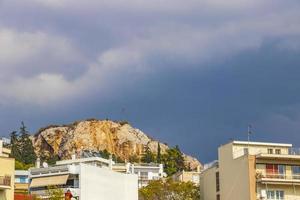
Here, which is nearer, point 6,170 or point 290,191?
point 6,170

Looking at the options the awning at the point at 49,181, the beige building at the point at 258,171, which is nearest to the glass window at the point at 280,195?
the beige building at the point at 258,171

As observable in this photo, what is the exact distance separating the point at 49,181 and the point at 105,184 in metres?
7.88

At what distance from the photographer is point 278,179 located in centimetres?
9525

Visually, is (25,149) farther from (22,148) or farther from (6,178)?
(6,178)

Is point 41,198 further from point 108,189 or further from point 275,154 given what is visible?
point 275,154

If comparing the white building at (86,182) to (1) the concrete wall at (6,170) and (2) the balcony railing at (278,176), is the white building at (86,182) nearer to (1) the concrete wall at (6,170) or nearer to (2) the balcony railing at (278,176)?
(1) the concrete wall at (6,170)

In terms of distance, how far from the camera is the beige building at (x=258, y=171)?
9450 cm

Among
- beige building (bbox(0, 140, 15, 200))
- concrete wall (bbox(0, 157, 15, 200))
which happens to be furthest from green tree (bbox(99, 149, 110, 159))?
beige building (bbox(0, 140, 15, 200))

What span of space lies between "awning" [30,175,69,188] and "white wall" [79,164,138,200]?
8.68 ft

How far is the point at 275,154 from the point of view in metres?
96.2

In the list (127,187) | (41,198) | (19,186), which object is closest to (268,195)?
(127,187)

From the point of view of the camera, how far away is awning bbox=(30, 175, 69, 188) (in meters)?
96.2

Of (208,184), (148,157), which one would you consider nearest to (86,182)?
(208,184)

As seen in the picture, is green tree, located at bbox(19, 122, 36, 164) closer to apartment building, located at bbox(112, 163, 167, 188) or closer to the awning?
apartment building, located at bbox(112, 163, 167, 188)
